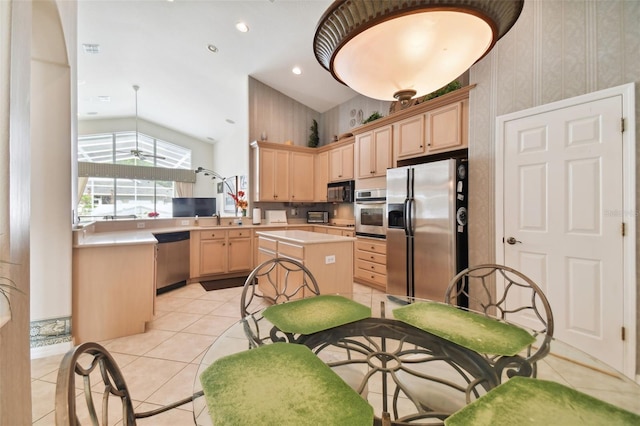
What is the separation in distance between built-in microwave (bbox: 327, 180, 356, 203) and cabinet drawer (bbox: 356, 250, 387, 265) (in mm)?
1138

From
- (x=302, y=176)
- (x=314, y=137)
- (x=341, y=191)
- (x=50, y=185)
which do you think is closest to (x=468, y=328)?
(x=50, y=185)

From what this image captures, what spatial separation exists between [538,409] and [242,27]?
4634 millimetres

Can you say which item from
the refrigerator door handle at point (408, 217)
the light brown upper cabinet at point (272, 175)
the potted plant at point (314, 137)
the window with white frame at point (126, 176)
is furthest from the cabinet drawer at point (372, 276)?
the window with white frame at point (126, 176)

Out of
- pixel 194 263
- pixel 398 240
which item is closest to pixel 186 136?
pixel 194 263

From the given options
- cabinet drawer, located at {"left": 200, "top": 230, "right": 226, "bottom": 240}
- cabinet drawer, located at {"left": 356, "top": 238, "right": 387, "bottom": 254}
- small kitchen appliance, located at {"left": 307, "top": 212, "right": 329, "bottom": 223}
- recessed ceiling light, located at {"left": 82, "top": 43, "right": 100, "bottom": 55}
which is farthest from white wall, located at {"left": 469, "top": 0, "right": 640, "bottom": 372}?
recessed ceiling light, located at {"left": 82, "top": 43, "right": 100, "bottom": 55}

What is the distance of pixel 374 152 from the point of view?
160 inches

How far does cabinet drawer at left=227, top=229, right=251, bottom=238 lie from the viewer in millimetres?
4641

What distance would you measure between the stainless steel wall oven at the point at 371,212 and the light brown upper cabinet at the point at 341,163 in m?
0.64

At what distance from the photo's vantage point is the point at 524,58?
8.07ft

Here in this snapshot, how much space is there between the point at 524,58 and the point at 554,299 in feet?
7.31

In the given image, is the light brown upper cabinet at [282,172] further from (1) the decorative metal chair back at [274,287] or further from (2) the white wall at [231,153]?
(1) the decorative metal chair back at [274,287]

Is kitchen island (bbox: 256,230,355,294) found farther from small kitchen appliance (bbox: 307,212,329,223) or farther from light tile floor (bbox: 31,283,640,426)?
small kitchen appliance (bbox: 307,212,329,223)

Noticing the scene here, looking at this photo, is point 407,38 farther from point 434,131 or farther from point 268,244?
point 268,244

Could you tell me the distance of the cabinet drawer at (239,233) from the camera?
15.2 ft
